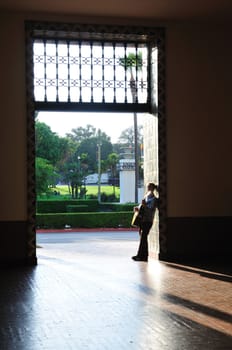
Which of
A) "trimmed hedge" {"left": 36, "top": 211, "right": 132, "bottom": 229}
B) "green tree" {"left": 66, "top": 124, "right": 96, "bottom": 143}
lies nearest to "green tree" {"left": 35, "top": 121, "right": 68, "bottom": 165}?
"trimmed hedge" {"left": 36, "top": 211, "right": 132, "bottom": 229}

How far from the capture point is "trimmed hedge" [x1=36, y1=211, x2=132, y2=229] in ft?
72.5

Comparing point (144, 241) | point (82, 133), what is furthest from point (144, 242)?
point (82, 133)

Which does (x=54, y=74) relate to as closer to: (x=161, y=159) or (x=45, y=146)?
(x=161, y=159)

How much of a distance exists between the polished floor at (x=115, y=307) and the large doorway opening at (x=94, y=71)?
6.65 feet

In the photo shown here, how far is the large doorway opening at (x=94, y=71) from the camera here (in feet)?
32.5

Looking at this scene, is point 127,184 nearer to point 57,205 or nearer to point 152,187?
point 57,205

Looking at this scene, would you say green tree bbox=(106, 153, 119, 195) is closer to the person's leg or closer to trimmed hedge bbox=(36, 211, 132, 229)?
trimmed hedge bbox=(36, 211, 132, 229)

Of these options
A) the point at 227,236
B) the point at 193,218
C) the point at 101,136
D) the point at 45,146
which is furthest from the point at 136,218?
the point at 101,136

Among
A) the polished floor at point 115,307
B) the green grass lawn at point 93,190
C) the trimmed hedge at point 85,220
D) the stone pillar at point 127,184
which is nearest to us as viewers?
the polished floor at point 115,307

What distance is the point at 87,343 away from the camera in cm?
463

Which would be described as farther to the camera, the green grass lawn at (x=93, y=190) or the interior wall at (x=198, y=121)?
the green grass lawn at (x=93, y=190)

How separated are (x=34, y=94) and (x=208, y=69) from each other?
3.31 meters

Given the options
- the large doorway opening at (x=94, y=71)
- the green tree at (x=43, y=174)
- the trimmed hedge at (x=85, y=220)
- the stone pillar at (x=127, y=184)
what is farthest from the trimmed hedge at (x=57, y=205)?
the large doorway opening at (x=94, y=71)

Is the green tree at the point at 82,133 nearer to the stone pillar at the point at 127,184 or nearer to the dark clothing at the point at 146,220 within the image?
the stone pillar at the point at 127,184
